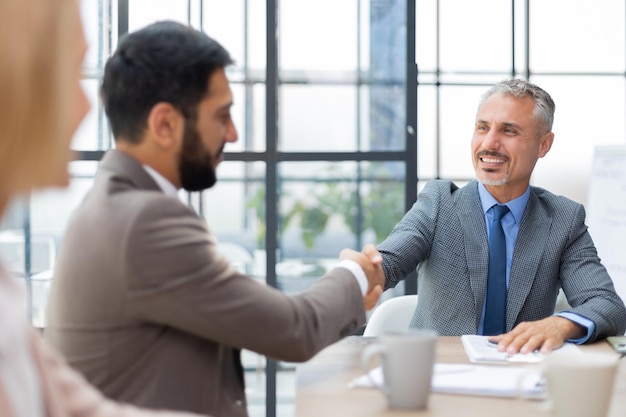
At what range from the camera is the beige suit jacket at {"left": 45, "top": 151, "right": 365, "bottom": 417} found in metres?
1.50

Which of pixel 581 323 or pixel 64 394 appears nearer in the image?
pixel 64 394

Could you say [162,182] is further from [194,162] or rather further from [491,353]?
[491,353]

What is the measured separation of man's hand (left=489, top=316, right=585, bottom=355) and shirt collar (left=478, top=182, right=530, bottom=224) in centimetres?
56

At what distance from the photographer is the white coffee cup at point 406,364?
1.50 metres

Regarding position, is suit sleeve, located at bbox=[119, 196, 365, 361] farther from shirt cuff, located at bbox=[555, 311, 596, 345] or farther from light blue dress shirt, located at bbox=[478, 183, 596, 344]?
light blue dress shirt, located at bbox=[478, 183, 596, 344]

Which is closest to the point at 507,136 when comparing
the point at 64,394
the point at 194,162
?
the point at 194,162

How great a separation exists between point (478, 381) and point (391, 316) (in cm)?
99

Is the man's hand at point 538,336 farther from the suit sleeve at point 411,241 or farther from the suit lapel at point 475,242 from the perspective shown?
the suit sleeve at point 411,241

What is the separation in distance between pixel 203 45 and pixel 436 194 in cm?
135

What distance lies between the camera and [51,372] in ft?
3.22

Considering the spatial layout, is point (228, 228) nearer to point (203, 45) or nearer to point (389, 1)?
point (389, 1)

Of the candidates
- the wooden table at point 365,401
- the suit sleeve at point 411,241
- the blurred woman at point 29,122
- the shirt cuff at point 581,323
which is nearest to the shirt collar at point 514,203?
the suit sleeve at point 411,241

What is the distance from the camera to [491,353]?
2.05 metres

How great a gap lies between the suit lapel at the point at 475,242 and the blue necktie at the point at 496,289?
21 mm
